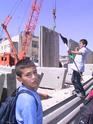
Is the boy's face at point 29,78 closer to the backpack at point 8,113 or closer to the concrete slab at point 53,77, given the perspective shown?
the backpack at point 8,113

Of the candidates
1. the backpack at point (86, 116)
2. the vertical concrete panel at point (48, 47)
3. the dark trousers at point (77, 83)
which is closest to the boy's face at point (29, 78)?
the backpack at point (86, 116)

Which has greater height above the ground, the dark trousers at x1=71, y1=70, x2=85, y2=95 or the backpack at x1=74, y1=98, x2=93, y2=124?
the dark trousers at x1=71, y1=70, x2=85, y2=95

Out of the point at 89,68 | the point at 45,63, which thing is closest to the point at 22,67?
the point at 45,63

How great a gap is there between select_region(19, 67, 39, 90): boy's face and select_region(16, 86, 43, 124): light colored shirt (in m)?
0.13

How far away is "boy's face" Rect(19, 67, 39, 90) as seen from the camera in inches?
114

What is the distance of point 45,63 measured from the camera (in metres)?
14.2

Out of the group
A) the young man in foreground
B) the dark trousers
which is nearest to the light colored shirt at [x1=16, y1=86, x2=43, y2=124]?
the young man in foreground

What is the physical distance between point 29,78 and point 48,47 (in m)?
11.7

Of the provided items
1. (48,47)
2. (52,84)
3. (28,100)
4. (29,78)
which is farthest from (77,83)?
(48,47)

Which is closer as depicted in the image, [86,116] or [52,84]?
[86,116]

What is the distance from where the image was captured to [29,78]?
9.55 feet

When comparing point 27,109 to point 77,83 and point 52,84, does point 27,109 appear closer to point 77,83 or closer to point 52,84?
point 77,83

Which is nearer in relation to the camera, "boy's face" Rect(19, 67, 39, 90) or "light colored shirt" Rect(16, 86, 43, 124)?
"light colored shirt" Rect(16, 86, 43, 124)

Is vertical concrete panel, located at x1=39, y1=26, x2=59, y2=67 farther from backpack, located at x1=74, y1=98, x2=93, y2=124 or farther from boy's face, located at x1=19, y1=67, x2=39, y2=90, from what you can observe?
boy's face, located at x1=19, y1=67, x2=39, y2=90
